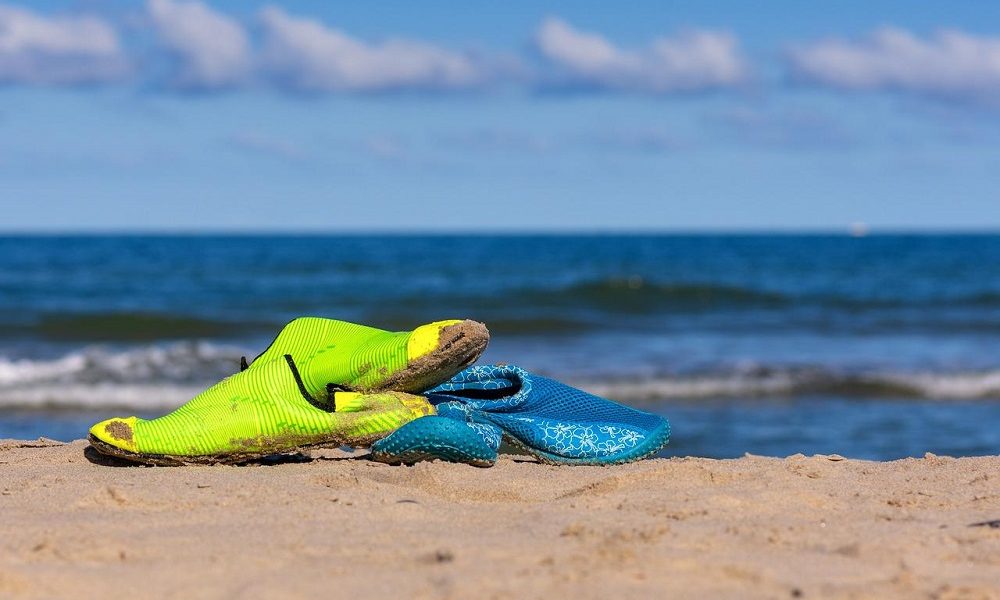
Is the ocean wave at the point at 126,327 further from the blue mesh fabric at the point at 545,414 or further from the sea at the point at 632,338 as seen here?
the blue mesh fabric at the point at 545,414

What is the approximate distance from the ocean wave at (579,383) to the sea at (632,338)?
3 centimetres

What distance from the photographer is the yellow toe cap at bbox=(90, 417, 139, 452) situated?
3.46 metres

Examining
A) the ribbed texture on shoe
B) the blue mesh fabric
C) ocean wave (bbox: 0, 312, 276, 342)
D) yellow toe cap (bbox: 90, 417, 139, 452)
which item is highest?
the ribbed texture on shoe

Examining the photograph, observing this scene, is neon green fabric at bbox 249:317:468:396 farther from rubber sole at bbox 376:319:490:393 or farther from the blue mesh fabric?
the blue mesh fabric

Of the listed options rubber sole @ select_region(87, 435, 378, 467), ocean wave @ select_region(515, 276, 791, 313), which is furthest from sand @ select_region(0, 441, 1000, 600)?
ocean wave @ select_region(515, 276, 791, 313)

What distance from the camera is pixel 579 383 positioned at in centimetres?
911

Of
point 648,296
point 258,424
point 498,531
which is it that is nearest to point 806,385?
point 258,424

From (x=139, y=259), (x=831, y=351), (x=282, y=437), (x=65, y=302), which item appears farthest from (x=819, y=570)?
(x=139, y=259)

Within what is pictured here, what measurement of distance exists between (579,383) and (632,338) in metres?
3.39

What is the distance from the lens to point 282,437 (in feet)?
11.4

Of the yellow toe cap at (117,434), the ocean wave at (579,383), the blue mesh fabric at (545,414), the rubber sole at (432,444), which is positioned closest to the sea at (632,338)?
the ocean wave at (579,383)

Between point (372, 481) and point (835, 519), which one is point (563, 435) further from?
point (835, 519)

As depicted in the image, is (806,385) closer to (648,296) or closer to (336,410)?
(336,410)

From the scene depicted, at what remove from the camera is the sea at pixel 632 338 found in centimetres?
728
